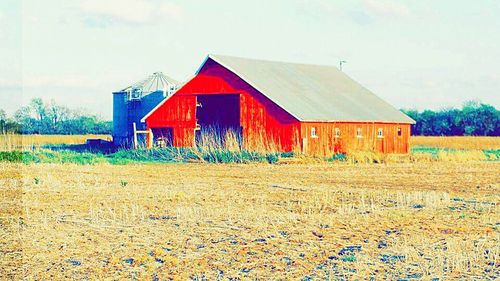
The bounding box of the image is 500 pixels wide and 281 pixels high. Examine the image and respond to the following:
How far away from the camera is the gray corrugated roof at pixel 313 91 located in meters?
36.4

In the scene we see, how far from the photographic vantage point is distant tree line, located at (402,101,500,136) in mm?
79250

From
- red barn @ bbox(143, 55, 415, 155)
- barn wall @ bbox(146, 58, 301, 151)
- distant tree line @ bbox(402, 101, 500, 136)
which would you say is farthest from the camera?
distant tree line @ bbox(402, 101, 500, 136)

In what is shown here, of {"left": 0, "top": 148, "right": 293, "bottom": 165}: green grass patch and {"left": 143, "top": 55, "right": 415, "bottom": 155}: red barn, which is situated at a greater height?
{"left": 143, "top": 55, "right": 415, "bottom": 155}: red barn

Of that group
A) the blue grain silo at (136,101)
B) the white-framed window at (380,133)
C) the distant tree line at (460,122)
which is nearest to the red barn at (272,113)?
the white-framed window at (380,133)

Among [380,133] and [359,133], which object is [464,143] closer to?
[380,133]

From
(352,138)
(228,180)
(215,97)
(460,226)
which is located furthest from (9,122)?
(460,226)

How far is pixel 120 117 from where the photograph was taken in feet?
155

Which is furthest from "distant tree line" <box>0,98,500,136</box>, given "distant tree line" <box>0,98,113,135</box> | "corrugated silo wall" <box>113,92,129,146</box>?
"corrugated silo wall" <box>113,92,129,146</box>

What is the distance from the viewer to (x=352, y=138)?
37.8m

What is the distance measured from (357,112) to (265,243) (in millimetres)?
29389

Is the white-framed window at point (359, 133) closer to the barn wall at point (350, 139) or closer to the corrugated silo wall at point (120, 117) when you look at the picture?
the barn wall at point (350, 139)

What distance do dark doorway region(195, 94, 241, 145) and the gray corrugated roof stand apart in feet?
6.17

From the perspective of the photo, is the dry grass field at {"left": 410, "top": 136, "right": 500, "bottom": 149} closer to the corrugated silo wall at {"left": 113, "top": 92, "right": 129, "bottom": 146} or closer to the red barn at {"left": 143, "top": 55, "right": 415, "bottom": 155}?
the red barn at {"left": 143, "top": 55, "right": 415, "bottom": 155}

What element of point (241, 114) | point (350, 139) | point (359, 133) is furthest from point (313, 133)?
point (359, 133)
